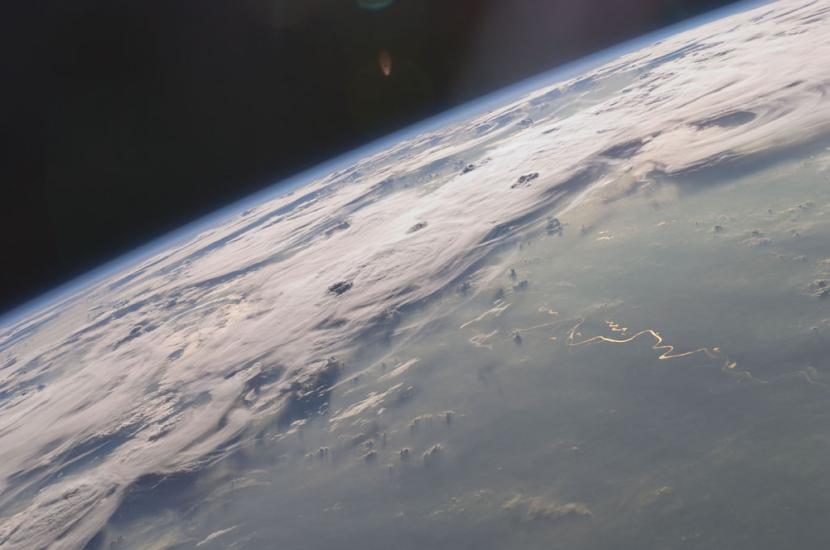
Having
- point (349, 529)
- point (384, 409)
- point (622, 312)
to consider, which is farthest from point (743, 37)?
point (349, 529)

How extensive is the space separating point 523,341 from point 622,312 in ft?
16.7

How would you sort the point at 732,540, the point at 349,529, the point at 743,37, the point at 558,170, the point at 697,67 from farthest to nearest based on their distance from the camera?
the point at 743,37
the point at 697,67
the point at 558,170
the point at 349,529
the point at 732,540

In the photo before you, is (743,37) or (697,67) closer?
(697,67)

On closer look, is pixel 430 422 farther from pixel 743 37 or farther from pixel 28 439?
pixel 743 37

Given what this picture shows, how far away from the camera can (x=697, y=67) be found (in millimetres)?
67875

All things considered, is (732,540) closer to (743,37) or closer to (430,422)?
(430,422)

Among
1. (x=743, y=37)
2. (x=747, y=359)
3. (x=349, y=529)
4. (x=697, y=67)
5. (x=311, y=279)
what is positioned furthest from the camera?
(x=743, y=37)

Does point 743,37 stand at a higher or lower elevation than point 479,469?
higher

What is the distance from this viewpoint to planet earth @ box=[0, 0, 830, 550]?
15.9m

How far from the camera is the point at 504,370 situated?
24000mm

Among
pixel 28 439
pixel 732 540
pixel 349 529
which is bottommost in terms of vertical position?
pixel 732 540

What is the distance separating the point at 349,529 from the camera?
17625 millimetres

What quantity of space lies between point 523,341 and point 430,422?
6829mm

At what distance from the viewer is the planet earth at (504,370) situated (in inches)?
628
